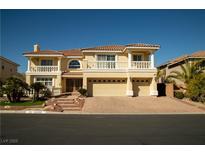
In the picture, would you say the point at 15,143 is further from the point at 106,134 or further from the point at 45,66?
the point at 45,66

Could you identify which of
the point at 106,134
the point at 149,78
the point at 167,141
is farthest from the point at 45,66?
the point at 167,141

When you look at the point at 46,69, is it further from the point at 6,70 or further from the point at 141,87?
the point at 141,87

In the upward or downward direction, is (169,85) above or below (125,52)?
below

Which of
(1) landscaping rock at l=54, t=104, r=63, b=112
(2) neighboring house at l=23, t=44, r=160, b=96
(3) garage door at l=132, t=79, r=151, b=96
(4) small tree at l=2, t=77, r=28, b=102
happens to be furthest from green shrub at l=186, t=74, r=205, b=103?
(4) small tree at l=2, t=77, r=28, b=102

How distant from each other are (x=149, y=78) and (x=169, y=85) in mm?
2593

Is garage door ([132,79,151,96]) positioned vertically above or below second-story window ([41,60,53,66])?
below

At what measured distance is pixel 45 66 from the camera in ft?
95.8

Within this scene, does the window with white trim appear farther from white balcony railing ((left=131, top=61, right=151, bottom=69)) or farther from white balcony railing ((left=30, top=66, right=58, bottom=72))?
white balcony railing ((left=131, top=61, right=151, bottom=69))

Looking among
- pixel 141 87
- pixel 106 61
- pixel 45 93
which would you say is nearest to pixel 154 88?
pixel 141 87

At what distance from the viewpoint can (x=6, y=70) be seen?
37.4m

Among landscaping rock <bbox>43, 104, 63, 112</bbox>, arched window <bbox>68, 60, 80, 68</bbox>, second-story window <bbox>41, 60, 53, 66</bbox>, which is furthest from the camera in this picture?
arched window <bbox>68, 60, 80, 68</bbox>

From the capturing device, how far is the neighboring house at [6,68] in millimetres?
35319

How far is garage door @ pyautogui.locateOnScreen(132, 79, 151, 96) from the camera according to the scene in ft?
91.9

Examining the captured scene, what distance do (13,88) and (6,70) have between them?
1624 cm
